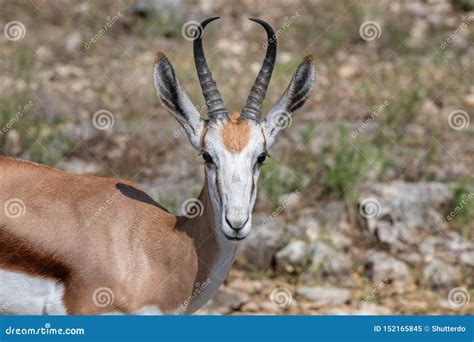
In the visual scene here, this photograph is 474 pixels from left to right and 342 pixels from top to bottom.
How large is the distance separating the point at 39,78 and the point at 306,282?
4846 millimetres

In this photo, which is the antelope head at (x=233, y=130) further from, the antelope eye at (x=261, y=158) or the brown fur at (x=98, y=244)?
the brown fur at (x=98, y=244)

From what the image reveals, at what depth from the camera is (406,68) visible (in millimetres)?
13195

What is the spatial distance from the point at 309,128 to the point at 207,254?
4.06m

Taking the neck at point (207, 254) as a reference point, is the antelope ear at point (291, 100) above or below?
above

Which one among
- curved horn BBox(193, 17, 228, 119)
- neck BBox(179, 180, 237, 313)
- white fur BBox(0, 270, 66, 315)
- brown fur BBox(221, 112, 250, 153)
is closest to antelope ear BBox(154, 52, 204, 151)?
curved horn BBox(193, 17, 228, 119)

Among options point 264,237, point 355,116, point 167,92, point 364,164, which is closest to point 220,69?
point 355,116

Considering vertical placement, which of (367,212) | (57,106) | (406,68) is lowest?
(57,106)

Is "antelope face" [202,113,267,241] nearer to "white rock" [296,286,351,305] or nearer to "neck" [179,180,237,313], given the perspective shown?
"neck" [179,180,237,313]

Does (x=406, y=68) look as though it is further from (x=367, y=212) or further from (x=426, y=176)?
(x=367, y=212)

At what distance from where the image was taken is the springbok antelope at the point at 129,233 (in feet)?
22.2

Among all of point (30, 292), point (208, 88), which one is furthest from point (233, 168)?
point (30, 292)

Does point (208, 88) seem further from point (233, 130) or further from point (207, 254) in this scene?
point (207, 254)

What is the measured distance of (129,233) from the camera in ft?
23.1

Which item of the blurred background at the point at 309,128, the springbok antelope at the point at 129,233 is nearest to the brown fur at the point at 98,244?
the springbok antelope at the point at 129,233
